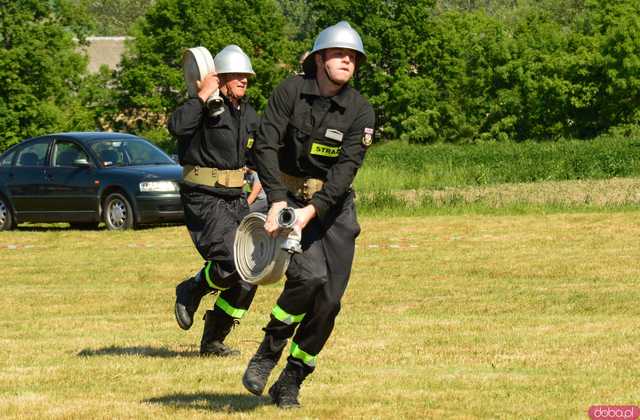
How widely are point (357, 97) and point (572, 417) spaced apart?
6.78 feet

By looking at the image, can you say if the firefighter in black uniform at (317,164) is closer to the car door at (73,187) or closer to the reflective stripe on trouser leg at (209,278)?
the reflective stripe on trouser leg at (209,278)

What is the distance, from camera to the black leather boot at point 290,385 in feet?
25.4

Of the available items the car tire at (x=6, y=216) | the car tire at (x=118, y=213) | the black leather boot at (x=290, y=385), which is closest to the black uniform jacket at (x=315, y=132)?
the black leather boot at (x=290, y=385)

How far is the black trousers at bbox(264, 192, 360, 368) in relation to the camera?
749 centimetres

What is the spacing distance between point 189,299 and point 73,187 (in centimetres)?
1466

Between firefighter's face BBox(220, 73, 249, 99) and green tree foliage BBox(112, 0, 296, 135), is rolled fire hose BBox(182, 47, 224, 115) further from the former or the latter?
green tree foliage BBox(112, 0, 296, 135)

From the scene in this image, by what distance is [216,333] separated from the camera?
10.0 meters

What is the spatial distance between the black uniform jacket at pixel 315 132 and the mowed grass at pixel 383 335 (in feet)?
4.36

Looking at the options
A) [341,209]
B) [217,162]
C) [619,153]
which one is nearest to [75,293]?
[217,162]

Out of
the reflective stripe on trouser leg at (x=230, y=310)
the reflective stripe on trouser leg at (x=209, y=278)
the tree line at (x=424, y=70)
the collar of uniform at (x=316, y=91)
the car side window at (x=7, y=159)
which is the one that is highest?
the collar of uniform at (x=316, y=91)

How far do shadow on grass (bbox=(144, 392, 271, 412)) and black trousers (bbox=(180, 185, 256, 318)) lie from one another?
153cm

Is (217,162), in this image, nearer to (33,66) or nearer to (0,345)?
(0,345)

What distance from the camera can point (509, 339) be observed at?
10.7 metres

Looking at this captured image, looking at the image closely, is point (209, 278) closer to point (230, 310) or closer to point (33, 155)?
point (230, 310)
